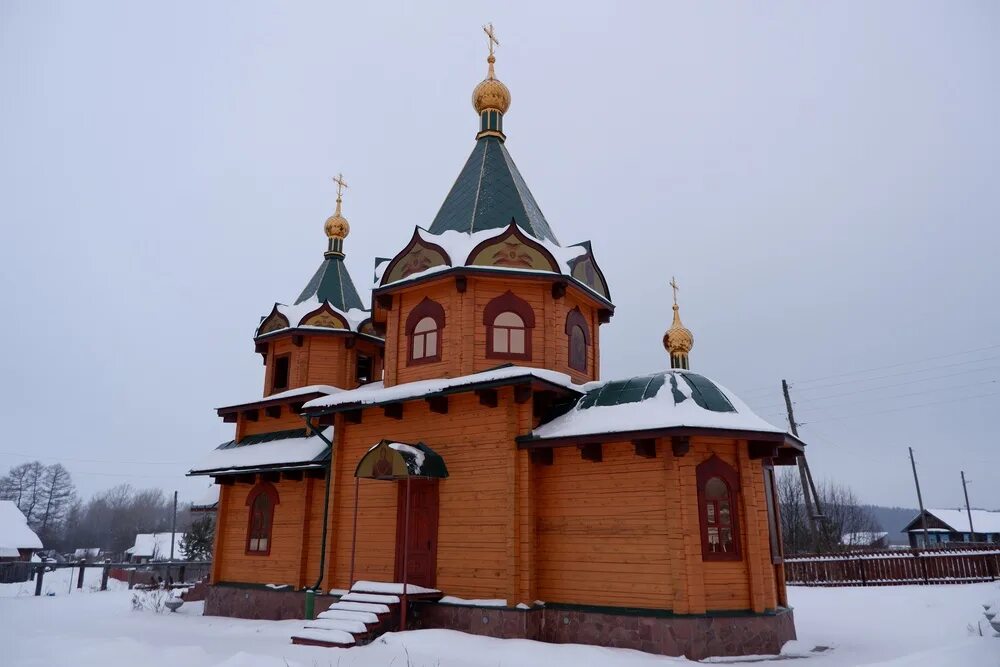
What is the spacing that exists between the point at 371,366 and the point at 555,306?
7398 mm

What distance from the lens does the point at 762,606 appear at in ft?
33.1

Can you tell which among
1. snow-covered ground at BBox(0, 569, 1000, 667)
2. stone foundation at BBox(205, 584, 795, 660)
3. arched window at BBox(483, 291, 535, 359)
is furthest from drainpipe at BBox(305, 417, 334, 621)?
arched window at BBox(483, 291, 535, 359)

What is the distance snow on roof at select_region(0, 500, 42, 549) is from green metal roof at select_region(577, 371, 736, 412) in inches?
1487

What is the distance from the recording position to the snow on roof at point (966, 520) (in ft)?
150

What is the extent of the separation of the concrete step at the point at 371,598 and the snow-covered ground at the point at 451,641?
1.12m

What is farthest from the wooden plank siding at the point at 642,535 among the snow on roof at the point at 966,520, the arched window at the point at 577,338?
the snow on roof at the point at 966,520

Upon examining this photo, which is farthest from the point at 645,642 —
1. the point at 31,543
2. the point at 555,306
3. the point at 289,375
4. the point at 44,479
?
the point at 44,479

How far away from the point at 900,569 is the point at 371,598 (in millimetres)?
15628

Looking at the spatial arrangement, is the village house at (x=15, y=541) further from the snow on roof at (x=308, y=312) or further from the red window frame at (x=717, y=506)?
the red window frame at (x=717, y=506)

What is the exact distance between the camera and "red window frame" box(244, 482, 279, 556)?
15633 millimetres

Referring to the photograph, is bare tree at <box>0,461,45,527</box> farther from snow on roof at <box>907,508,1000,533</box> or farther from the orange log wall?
snow on roof at <box>907,508,1000,533</box>

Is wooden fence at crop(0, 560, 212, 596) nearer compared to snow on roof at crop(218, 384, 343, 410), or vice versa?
snow on roof at crop(218, 384, 343, 410)

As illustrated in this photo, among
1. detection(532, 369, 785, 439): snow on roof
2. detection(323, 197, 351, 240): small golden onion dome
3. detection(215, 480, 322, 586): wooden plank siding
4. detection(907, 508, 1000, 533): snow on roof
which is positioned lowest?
detection(215, 480, 322, 586): wooden plank siding

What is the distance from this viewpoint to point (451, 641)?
31.5ft
